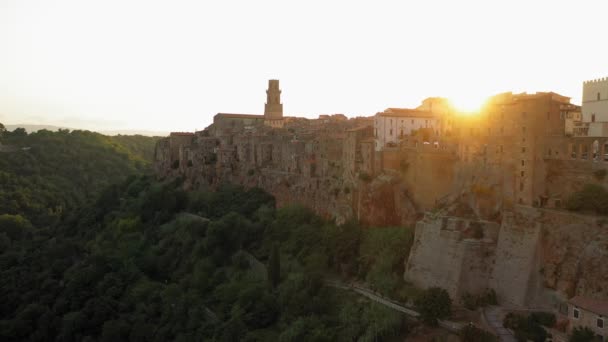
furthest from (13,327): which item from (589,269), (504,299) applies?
(589,269)

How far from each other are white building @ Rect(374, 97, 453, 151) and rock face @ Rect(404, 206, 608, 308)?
31.4 feet

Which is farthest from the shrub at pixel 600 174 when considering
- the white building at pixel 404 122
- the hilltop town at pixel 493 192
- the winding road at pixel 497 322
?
the white building at pixel 404 122

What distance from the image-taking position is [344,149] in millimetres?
36188

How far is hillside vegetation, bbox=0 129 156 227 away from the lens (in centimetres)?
6700

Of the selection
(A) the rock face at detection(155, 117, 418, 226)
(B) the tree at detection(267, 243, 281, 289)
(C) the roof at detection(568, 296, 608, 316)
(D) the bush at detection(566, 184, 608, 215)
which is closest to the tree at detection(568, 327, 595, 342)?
(C) the roof at detection(568, 296, 608, 316)

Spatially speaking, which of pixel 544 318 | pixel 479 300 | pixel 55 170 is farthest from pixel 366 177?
pixel 55 170

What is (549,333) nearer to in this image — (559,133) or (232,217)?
(559,133)

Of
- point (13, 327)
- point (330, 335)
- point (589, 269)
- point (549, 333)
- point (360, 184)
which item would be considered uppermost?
point (360, 184)

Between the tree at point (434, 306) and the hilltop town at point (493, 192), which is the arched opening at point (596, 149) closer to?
the hilltop town at point (493, 192)

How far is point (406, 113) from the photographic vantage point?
38312mm

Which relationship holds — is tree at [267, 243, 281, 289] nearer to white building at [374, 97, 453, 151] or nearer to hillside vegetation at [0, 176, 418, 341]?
hillside vegetation at [0, 176, 418, 341]

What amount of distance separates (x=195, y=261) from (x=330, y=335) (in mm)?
16673

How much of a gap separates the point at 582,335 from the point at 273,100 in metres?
59.0

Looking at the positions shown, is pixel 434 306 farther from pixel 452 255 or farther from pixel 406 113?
pixel 406 113
